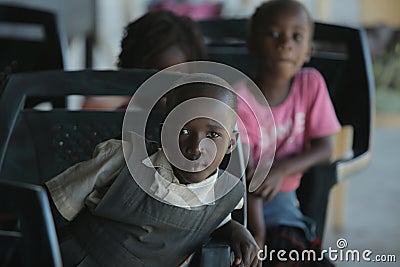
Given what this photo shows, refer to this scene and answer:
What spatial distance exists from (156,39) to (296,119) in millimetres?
284

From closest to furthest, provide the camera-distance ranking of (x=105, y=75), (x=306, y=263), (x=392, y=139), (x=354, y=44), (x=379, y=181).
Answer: (x=105, y=75) → (x=306, y=263) → (x=354, y=44) → (x=379, y=181) → (x=392, y=139)

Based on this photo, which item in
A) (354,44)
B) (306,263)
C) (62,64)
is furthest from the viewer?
(62,64)

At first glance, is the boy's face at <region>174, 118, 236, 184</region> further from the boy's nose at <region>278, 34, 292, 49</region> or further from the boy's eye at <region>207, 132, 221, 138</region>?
the boy's nose at <region>278, 34, 292, 49</region>

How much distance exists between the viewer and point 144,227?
38.9 inches

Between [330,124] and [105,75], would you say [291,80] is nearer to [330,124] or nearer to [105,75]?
[330,124]

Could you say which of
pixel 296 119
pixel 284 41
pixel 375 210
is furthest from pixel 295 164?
pixel 375 210

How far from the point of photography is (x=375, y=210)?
9.02 feet

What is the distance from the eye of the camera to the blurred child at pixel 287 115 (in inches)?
52.3

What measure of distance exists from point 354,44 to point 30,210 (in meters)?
0.95

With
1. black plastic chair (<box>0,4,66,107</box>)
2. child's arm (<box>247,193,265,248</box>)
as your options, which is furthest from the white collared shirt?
black plastic chair (<box>0,4,66,107</box>)

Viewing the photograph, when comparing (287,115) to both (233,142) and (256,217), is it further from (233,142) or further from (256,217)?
(233,142)

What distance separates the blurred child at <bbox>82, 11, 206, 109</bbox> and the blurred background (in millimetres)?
748

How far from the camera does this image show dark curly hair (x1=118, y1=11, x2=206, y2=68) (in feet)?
4.54

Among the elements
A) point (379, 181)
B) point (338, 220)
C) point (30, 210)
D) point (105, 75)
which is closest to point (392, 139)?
point (379, 181)
